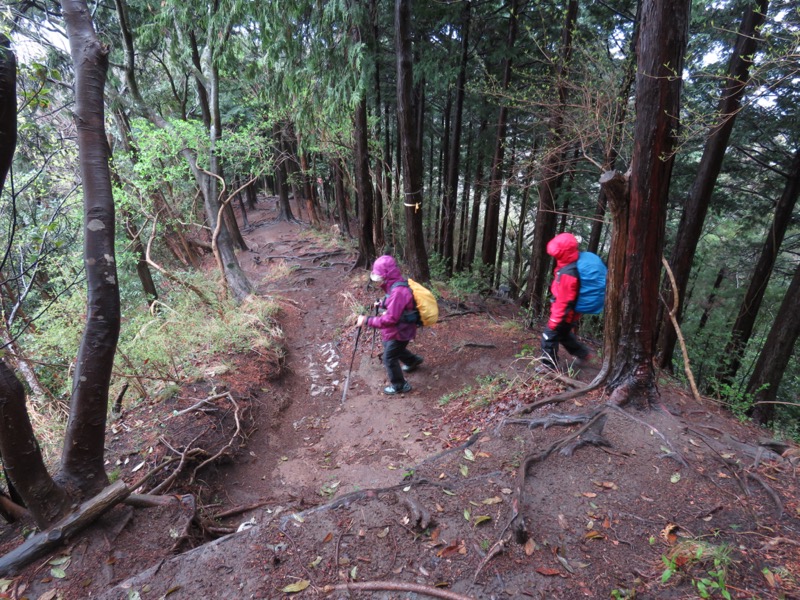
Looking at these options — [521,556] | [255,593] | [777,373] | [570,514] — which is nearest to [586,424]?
[570,514]

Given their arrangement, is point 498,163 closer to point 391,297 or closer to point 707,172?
point 707,172

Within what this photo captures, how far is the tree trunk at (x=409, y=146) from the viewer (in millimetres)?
7230

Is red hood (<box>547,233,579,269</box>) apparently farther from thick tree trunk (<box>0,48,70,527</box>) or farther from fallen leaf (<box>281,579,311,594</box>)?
thick tree trunk (<box>0,48,70,527</box>)

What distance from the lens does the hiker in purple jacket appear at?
542cm

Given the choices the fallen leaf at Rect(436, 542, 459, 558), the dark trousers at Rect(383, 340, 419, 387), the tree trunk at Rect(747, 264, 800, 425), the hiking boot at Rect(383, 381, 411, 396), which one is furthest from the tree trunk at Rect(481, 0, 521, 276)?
the fallen leaf at Rect(436, 542, 459, 558)

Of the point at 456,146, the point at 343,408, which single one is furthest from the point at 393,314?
the point at 456,146

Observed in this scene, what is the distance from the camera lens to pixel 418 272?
8.66m

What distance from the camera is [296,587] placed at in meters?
2.40

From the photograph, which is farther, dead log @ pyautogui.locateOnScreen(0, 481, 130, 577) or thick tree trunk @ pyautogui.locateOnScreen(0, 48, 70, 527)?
dead log @ pyautogui.locateOnScreen(0, 481, 130, 577)

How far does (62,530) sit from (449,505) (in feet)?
9.19

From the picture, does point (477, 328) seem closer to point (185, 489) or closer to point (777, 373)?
Result: point (185, 489)

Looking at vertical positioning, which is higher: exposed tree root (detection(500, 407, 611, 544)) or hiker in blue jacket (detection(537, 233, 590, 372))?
hiker in blue jacket (detection(537, 233, 590, 372))

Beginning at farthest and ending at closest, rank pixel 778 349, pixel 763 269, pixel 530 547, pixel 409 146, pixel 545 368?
1. pixel 763 269
2. pixel 409 146
3. pixel 778 349
4. pixel 545 368
5. pixel 530 547

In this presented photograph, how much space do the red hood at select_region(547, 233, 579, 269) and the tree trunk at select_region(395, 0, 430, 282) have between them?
12.9ft
